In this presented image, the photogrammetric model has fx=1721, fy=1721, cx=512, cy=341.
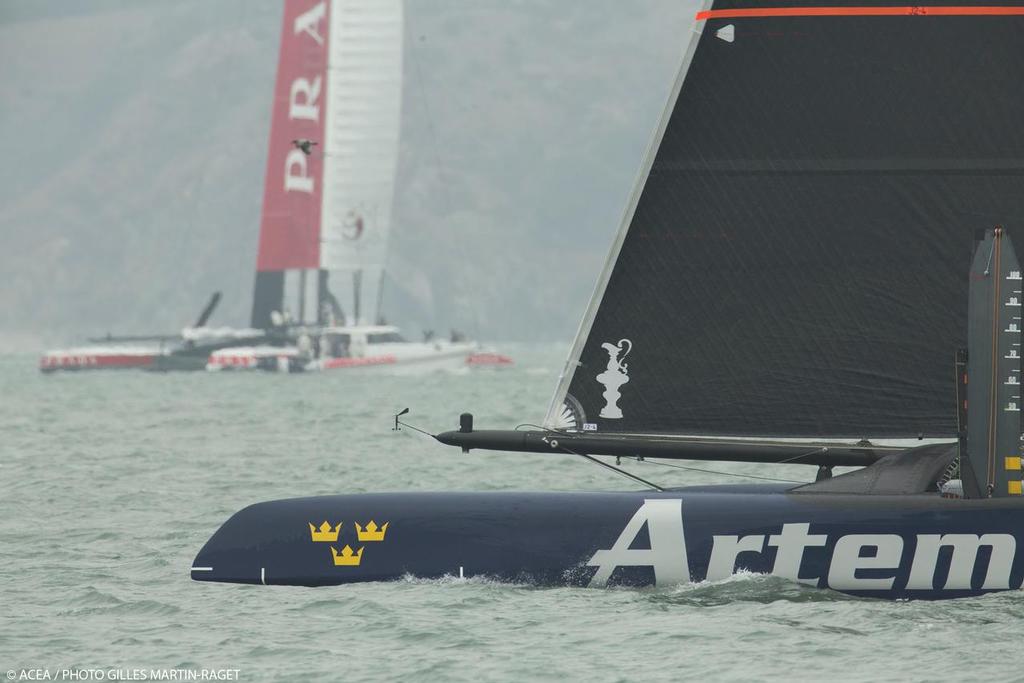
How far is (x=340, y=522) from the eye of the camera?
445 inches

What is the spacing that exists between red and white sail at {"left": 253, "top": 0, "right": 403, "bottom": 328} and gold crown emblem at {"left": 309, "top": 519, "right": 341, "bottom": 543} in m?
46.6

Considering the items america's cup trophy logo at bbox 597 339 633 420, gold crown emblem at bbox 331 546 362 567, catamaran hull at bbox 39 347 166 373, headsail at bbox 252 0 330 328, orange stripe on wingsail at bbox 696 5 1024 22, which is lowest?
catamaran hull at bbox 39 347 166 373

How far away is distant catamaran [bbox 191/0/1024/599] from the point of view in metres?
11.2

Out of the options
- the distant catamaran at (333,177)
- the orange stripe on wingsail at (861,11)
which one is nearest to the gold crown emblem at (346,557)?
the orange stripe on wingsail at (861,11)

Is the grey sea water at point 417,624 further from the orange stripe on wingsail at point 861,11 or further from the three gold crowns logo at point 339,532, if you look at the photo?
the orange stripe on wingsail at point 861,11

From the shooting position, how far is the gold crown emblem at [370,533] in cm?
1127

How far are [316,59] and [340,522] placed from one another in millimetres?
48286

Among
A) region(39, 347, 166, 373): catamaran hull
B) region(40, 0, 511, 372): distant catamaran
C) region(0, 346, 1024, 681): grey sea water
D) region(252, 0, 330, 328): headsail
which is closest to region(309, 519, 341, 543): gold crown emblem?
region(0, 346, 1024, 681): grey sea water

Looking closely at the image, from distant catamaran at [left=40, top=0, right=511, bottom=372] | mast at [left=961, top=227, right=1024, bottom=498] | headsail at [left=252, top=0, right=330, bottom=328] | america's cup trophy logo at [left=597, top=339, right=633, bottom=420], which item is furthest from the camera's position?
headsail at [left=252, top=0, right=330, bottom=328]

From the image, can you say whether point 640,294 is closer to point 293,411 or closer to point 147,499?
point 147,499

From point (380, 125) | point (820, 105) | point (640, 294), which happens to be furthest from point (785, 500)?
point (380, 125)

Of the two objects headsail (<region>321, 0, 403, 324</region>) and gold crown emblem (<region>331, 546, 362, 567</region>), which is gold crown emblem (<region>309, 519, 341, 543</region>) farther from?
headsail (<region>321, 0, 403, 324</region>)

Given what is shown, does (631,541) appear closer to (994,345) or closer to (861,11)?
(994,345)

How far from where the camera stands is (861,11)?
11289mm
